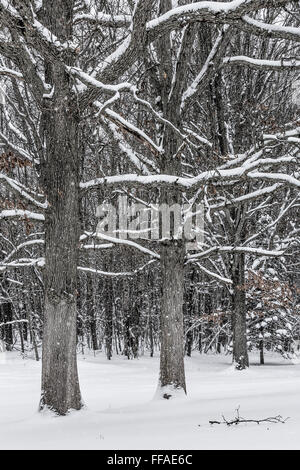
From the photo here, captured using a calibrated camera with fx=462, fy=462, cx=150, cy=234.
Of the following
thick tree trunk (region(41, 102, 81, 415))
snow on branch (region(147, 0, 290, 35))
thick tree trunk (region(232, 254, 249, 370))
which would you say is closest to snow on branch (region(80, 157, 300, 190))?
thick tree trunk (region(41, 102, 81, 415))

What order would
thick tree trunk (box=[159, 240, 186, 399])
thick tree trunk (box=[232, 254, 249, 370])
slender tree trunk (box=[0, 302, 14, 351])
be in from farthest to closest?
slender tree trunk (box=[0, 302, 14, 351]) < thick tree trunk (box=[232, 254, 249, 370]) < thick tree trunk (box=[159, 240, 186, 399])

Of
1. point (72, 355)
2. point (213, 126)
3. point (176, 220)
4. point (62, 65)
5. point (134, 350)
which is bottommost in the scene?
point (134, 350)

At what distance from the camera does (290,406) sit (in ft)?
21.1

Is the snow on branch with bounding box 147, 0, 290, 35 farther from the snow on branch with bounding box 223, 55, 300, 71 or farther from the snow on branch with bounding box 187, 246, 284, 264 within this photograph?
the snow on branch with bounding box 187, 246, 284, 264

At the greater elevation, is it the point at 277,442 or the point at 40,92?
the point at 40,92

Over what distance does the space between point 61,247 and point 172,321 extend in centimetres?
Answer: 268

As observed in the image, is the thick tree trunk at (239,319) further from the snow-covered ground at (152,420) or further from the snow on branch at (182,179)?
the snow on branch at (182,179)

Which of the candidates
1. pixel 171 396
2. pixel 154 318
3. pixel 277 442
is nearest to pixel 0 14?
pixel 277 442

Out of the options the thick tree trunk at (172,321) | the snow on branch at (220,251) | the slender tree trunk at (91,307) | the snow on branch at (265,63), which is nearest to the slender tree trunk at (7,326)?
the slender tree trunk at (91,307)

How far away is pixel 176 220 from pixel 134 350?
46.3 feet

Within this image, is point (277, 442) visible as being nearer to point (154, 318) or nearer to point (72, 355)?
point (72, 355)

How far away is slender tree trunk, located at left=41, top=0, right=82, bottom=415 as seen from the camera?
610cm

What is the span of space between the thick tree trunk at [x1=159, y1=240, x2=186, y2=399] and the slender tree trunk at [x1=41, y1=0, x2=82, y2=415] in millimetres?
2027

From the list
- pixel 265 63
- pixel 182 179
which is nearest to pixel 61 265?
pixel 182 179
